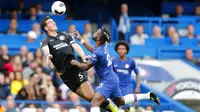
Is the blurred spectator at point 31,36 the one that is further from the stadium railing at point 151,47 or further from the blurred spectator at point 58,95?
the blurred spectator at point 58,95

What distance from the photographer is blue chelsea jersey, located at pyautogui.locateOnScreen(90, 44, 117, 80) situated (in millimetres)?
15023

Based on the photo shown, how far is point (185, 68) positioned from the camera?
22.8m

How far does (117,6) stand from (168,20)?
361 cm

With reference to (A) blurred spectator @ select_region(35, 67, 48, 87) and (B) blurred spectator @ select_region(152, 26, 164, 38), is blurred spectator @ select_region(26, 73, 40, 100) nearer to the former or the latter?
(A) blurred spectator @ select_region(35, 67, 48, 87)

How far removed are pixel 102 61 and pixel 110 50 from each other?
7.66 meters

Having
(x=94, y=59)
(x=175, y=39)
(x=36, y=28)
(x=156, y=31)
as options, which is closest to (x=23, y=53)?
(x=36, y=28)

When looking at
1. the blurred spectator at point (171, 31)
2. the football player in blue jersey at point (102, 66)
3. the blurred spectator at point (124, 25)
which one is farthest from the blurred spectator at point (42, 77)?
the football player in blue jersey at point (102, 66)

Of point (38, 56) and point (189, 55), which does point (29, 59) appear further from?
point (189, 55)

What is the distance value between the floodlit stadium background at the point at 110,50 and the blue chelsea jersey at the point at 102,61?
382 centimetres

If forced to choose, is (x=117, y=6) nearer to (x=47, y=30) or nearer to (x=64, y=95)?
(x=64, y=95)

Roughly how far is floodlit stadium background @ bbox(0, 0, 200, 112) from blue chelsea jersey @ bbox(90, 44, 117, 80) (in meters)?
3.82

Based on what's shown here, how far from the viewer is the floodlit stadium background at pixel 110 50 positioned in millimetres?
19938

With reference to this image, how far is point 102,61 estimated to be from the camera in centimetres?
1516

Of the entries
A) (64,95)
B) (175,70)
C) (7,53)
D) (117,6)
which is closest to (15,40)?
(7,53)
